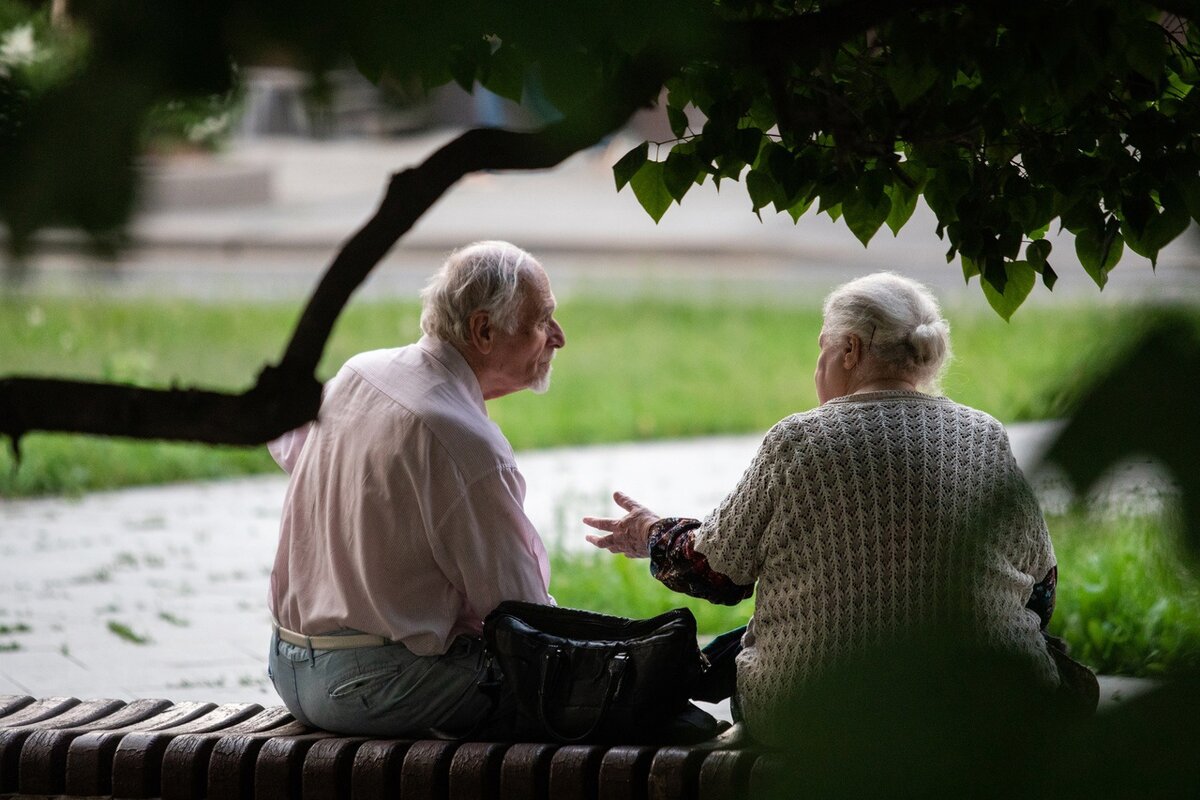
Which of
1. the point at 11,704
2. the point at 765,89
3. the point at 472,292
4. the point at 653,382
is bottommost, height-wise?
the point at 11,704

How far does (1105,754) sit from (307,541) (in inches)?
119

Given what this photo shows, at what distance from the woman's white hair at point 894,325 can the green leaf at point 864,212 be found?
602mm

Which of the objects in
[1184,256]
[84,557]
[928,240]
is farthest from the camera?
[928,240]

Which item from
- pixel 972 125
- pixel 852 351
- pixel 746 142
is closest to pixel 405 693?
pixel 852 351

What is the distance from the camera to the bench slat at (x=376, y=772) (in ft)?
9.99

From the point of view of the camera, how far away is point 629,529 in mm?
3539

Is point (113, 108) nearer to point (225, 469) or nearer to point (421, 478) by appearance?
point (421, 478)

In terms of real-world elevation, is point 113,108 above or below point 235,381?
above

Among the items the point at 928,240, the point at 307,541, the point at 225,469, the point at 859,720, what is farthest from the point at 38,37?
the point at 928,240

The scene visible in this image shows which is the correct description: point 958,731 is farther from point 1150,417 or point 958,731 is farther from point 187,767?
point 187,767

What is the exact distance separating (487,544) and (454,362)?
1.58 ft

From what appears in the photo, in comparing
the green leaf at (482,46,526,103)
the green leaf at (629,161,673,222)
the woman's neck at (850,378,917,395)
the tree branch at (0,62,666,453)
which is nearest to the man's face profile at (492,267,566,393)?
the woman's neck at (850,378,917,395)

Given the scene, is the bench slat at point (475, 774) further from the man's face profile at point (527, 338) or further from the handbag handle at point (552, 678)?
the man's face profile at point (527, 338)

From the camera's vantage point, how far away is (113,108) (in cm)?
62
